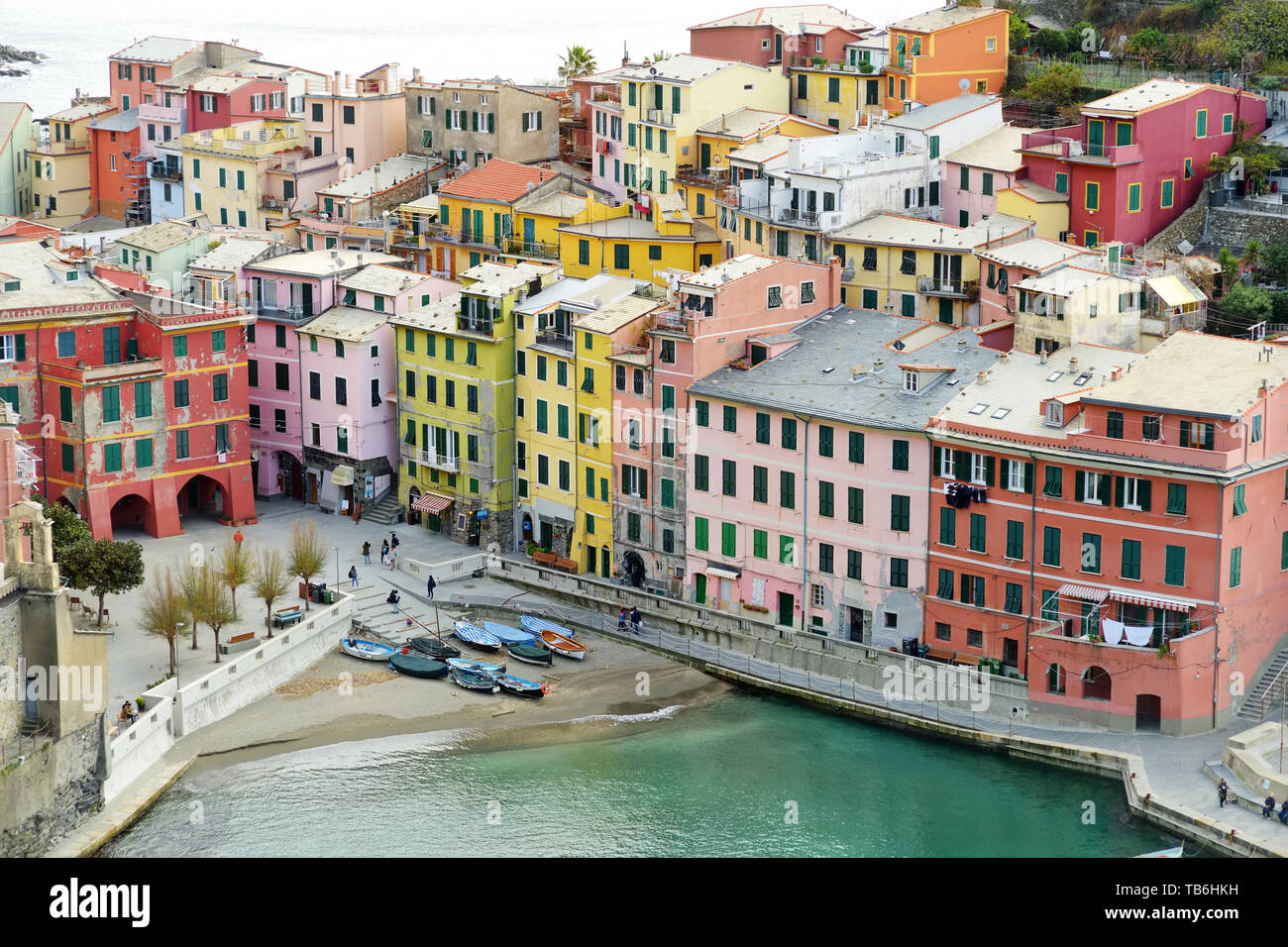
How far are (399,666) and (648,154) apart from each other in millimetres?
33627

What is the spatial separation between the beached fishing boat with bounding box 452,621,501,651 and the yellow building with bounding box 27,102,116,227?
189 feet

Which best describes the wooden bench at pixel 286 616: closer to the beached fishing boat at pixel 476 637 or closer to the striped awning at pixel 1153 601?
the beached fishing boat at pixel 476 637

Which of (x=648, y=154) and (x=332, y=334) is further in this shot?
(x=648, y=154)

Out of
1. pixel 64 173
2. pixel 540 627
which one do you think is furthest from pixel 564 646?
pixel 64 173

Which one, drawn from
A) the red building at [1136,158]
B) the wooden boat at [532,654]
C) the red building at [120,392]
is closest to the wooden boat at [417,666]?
the wooden boat at [532,654]

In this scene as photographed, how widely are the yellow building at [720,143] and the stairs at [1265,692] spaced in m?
34.7

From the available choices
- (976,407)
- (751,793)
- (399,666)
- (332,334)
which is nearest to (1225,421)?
(976,407)

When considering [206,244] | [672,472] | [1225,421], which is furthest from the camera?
[206,244]

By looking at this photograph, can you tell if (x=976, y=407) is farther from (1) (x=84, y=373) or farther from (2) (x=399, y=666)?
(1) (x=84, y=373)

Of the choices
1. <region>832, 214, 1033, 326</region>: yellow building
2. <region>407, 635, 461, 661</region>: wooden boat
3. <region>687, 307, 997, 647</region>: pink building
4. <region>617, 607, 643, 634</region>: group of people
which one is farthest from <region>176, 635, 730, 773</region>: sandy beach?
<region>832, 214, 1033, 326</region>: yellow building

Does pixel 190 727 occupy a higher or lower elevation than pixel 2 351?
lower

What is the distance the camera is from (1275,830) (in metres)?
66.4

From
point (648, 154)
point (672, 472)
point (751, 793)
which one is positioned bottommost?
point (751, 793)

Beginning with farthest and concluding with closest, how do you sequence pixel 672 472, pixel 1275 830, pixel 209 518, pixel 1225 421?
1. pixel 209 518
2. pixel 672 472
3. pixel 1225 421
4. pixel 1275 830
